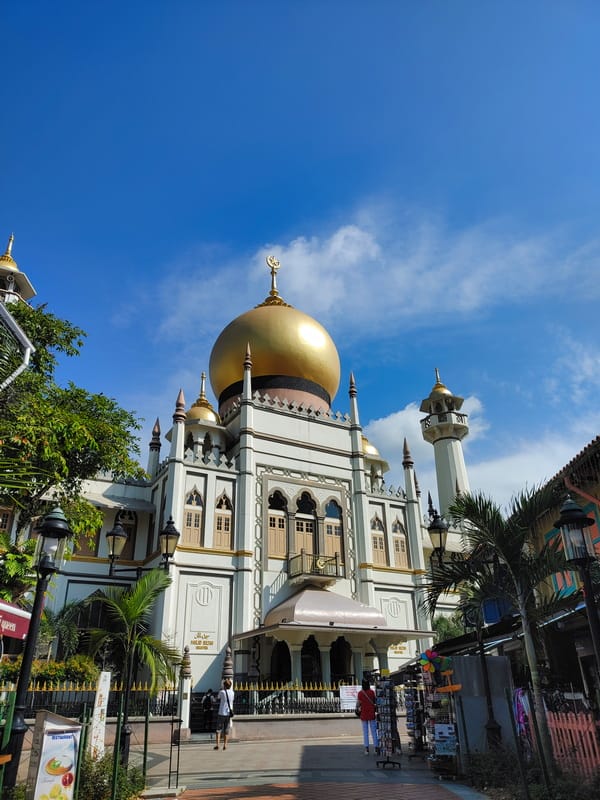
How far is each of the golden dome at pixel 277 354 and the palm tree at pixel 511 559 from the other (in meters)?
18.2

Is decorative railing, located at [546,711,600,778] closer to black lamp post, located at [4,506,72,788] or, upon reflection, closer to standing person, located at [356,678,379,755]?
standing person, located at [356,678,379,755]

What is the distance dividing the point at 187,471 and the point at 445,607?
14.2 meters

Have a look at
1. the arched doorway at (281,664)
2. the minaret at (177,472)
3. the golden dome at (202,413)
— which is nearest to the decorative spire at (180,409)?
the minaret at (177,472)

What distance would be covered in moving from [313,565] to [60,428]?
1269 cm

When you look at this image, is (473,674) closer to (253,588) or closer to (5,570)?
(5,570)

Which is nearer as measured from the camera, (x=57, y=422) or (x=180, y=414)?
(x=57, y=422)

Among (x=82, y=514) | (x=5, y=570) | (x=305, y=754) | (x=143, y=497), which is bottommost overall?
(x=305, y=754)

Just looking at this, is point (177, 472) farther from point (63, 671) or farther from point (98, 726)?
point (98, 726)

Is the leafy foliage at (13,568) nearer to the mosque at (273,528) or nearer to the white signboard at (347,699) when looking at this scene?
the mosque at (273,528)

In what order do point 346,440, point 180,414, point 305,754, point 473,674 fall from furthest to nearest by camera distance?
point 346,440, point 180,414, point 305,754, point 473,674

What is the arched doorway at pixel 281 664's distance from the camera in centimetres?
2125

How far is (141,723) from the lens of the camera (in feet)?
47.1

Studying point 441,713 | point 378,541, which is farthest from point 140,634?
point 378,541

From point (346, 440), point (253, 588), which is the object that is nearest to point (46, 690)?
point (253, 588)
